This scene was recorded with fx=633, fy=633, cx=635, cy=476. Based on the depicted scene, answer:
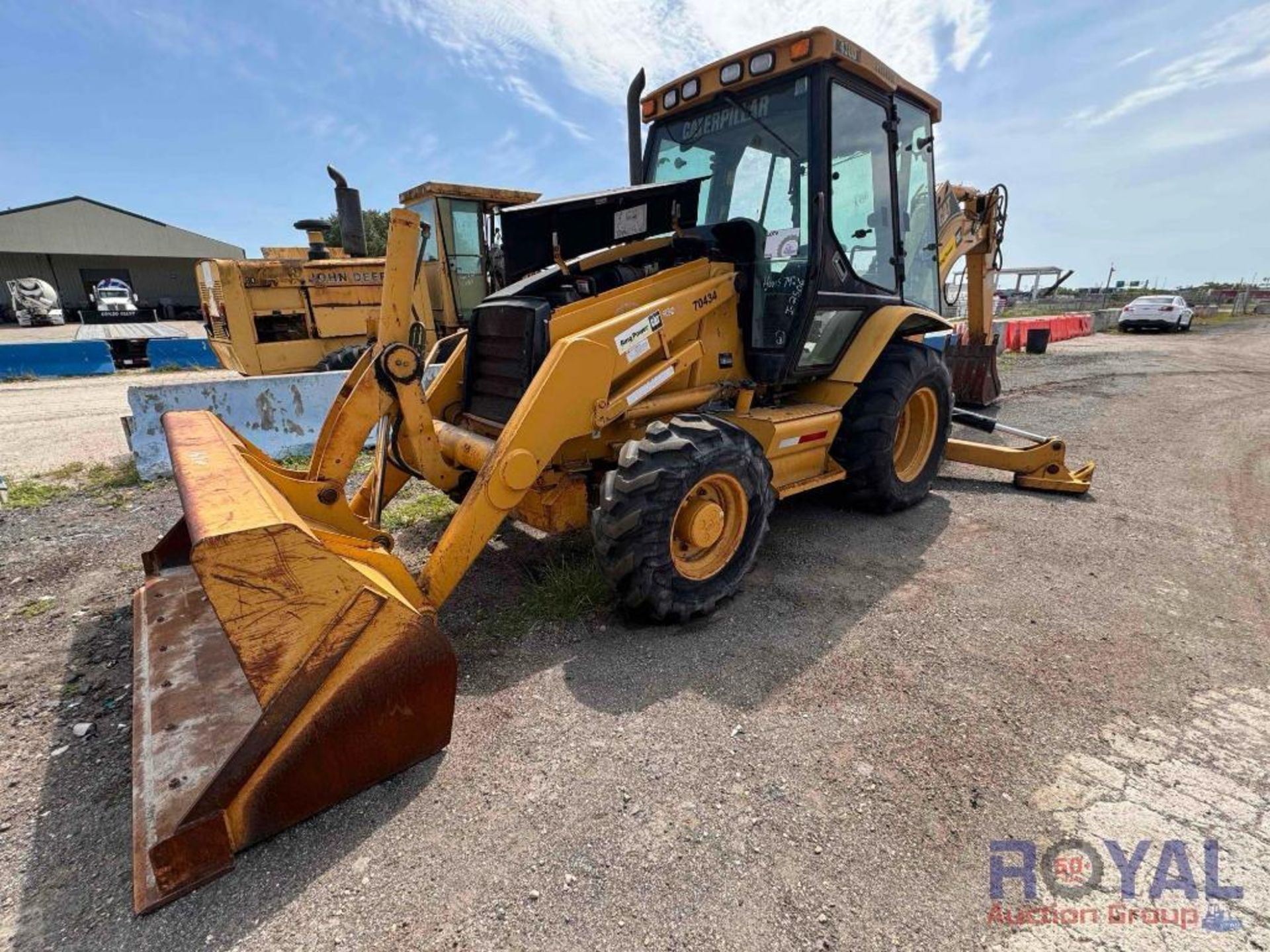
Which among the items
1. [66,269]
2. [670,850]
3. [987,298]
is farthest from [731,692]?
[66,269]

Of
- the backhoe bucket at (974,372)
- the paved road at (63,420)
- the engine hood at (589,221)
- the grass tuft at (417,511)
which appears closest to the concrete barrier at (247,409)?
the paved road at (63,420)

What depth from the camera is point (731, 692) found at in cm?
267

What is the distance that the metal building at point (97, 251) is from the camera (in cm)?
3116

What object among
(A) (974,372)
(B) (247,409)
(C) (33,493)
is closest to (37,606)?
(C) (33,493)

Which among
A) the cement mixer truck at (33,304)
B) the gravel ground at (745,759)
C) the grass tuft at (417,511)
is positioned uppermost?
the cement mixer truck at (33,304)

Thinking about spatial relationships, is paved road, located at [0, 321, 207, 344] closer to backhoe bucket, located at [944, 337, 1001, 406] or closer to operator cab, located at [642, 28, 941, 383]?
operator cab, located at [642, 28, 941, 383]

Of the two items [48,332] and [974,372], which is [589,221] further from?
[48,332]

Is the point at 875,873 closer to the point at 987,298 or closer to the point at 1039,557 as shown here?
the point at 1039,557

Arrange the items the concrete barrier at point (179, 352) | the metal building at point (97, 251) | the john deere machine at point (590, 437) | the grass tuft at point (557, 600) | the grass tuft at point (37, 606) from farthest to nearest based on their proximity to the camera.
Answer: the metal building at point (97, 251)
the concrete barrier at point (179, 352)
the grass tuft at point (37, 606)
the grass tuft at point (557, 600)
the john deere machine at point (590, 437)

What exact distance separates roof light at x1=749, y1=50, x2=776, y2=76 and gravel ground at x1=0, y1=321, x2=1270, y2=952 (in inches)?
113

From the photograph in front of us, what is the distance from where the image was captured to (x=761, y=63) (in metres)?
3.70

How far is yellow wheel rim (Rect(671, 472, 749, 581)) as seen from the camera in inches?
123

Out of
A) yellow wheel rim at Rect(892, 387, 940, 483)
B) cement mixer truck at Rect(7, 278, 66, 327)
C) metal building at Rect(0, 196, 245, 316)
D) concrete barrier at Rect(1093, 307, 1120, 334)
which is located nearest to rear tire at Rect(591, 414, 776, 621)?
yellow wheel rim at Rect(892, 387, 940, 483)

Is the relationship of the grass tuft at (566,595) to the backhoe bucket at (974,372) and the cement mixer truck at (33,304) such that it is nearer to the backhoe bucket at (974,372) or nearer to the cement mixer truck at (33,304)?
the backhoe bucket at (974,372)
